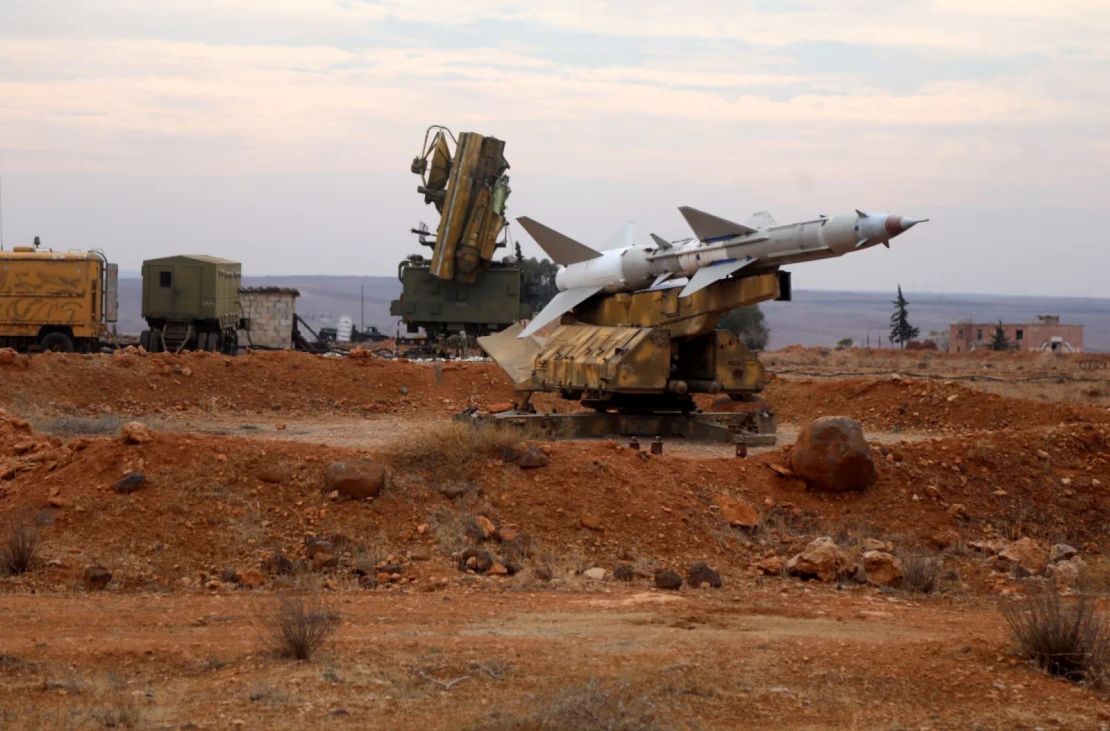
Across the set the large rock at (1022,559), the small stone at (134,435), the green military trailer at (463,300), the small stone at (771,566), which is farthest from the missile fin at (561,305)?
the green military trailer at (463,300)

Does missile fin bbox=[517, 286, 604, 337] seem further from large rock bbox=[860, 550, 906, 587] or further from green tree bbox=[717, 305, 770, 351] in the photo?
green tree bbox=[717, 305, 770, 351]

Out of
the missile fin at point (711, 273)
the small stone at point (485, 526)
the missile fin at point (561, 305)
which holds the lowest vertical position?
the small stone at point (485, 526)

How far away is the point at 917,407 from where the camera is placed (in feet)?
73.8

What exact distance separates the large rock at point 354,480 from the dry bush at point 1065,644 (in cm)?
639

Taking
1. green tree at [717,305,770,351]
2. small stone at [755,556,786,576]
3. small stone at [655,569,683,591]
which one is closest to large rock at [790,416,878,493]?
small stone at [755,556,786,576]

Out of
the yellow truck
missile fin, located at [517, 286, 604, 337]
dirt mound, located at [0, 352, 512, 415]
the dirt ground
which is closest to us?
the dirt ground

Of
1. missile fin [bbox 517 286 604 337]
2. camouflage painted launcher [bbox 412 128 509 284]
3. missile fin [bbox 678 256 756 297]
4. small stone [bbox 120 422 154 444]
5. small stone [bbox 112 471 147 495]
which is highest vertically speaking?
camouflage painted launcher [bbox 412 128 509 284]

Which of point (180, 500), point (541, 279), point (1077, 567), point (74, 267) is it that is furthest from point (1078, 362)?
point (180, 500)

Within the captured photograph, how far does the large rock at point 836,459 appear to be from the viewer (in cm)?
1503

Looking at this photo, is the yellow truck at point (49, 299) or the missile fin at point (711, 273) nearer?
the missile fin at point (711, 273)

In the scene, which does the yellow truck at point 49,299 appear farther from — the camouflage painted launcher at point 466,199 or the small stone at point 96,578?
the small stone at point 96,578

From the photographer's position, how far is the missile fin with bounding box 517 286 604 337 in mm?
20594

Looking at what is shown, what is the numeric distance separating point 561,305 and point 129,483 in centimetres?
879

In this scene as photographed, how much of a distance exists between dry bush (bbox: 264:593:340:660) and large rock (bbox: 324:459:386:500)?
13.7 ft
